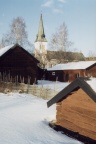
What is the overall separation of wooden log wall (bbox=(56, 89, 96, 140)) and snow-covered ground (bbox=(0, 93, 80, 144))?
0.58m

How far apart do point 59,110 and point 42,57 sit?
60.9 meters

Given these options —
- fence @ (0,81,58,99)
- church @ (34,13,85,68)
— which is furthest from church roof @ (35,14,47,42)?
fence @ (0,81,58,99)

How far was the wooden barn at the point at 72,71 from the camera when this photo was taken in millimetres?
48438

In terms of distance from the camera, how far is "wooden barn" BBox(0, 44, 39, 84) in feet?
110

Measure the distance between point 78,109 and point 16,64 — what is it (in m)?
24.1

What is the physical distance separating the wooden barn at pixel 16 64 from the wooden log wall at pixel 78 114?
2089cm

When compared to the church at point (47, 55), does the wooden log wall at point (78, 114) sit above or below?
below

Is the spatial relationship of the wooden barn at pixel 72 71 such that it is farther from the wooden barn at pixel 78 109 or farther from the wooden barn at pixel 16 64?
the wooden barn at pixel 78 109

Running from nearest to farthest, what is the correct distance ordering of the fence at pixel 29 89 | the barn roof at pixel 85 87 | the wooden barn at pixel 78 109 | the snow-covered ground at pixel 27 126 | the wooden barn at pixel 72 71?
the barn roof at pixel 85 87 < the wooden barn at pixel 78 109 < the snow-covered ground at pixel 27 126 < the fence at pixel 29 89 < the wooden barn at pixel 72 71

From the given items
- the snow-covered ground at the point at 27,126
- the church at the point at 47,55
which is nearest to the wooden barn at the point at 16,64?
the snow-covered ground at the point at 27,126

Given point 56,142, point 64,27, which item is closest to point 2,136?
point 56,142

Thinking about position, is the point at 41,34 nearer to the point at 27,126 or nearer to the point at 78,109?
the point at 27,126

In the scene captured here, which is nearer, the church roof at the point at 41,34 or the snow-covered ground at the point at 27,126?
the snow-covered ground at the point at 27,126

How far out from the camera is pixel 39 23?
287 feet
